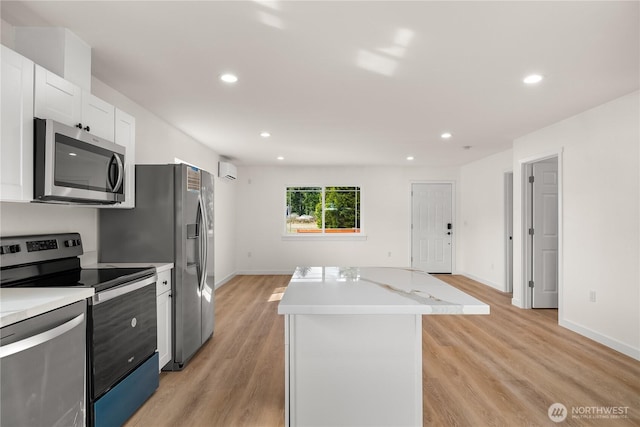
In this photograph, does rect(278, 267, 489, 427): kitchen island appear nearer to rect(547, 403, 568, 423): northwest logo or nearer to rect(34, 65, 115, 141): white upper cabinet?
rect(547, 403, 568, 423): northwest logo

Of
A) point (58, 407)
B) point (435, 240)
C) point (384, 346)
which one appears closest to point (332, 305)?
point (384, 346)

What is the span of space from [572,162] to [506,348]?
2193 mm

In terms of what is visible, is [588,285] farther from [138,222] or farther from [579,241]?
[138,222]

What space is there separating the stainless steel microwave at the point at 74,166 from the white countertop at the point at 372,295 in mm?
1354

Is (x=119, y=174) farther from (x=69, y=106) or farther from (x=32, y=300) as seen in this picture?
(x=32, y=300)

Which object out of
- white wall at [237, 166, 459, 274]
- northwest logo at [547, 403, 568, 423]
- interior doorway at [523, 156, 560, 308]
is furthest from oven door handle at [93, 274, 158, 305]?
white wall at [237, 166, 459, 274]

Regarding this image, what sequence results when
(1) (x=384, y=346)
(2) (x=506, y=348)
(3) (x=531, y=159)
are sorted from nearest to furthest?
(1) (x=384, y=346) → (2) (x=506, y=348) → (3) (x=531, y=159)

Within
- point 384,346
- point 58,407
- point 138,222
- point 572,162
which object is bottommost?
point 58,407

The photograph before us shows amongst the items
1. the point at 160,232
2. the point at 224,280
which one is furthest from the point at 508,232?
the point at 160,232

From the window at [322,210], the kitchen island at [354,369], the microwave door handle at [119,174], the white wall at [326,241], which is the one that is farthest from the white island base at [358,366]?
the window at [322,210]

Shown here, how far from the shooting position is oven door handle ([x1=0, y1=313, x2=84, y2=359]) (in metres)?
1.33

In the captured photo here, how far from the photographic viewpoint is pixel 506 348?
3.38 metres

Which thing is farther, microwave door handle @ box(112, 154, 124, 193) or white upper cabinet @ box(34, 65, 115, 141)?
microwave door handle @ box(112, 154, 124, 193)

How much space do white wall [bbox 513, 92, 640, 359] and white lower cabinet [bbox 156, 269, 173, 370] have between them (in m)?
4.07
